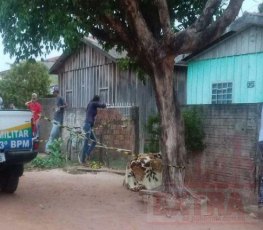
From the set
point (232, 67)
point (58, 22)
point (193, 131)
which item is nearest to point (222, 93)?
point (232, 67)

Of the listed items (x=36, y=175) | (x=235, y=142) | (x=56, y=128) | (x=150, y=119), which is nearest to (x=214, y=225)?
(x=235, y=142)

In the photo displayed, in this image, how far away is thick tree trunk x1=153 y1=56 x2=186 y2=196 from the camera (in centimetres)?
783

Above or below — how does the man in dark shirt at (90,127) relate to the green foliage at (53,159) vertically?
above

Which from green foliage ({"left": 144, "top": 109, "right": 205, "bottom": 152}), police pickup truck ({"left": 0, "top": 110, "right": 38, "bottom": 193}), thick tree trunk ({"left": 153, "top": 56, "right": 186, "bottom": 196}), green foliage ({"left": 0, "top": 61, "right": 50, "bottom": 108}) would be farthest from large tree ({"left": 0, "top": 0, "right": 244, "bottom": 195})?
green foliage ({"left": 0, "top": 61, "right": 50, "bottom": 108})

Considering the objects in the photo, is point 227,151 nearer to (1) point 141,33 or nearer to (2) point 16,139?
(1) point 141,33

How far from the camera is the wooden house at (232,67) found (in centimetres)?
1104

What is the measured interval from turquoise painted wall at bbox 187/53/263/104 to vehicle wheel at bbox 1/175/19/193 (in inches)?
230

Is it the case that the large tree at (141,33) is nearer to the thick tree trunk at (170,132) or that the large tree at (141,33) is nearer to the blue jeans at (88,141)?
the thick tree trunk at (170,132)

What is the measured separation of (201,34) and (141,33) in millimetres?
974

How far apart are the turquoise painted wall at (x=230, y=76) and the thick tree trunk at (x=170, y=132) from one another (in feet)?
12.4

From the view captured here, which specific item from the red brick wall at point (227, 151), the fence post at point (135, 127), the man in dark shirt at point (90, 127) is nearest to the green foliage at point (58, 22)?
the red brick wall at point (227, 151)

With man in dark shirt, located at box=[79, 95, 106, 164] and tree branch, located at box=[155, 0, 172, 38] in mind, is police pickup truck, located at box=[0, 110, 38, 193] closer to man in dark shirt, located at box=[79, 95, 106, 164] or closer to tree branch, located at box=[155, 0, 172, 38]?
tree branch, located at box=[155, 0, 172, 38]

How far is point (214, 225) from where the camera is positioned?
6625mm

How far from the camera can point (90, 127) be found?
12.4m
